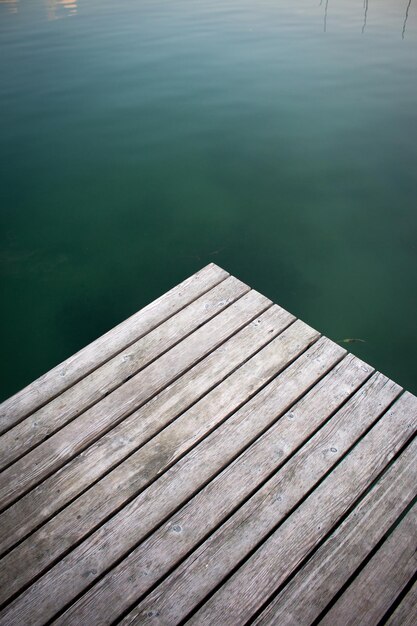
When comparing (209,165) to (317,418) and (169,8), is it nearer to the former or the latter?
(317,418)

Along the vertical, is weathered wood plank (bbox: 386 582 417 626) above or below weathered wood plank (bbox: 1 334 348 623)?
below

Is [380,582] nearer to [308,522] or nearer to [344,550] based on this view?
[344,550]

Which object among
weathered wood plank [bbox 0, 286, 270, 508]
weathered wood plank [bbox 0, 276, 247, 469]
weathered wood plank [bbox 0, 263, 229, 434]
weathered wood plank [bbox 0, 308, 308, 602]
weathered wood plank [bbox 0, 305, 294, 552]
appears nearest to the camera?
weathered wood plank [bbox 0, 308, 308, 602]

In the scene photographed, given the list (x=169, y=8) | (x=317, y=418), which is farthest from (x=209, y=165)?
(x=169, y=8)

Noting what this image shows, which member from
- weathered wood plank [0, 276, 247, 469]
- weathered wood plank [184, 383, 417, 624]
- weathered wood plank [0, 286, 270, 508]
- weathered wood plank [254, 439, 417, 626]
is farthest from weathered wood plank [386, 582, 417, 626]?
weathered wood plank [0, 276, 247, 469]

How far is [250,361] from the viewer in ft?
7.77

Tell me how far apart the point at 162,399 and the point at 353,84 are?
707cm

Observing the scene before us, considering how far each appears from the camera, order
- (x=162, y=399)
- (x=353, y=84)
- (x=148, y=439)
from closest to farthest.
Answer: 1. (x=148, y=439)
2. (x=162, y=399)
3. (x=353, y=84)

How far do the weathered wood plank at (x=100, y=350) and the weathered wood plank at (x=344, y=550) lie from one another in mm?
1433

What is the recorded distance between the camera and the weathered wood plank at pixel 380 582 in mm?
1572

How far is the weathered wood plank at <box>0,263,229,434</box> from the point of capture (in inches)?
85.5

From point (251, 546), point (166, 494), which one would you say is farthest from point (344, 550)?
point (166, 494)

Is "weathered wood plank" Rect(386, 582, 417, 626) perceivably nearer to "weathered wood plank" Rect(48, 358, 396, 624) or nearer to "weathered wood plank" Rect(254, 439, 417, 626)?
"weathered wood plank" Rect(254, 439, 417, 626)

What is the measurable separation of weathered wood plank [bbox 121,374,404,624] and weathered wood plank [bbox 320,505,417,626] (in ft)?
0.73
